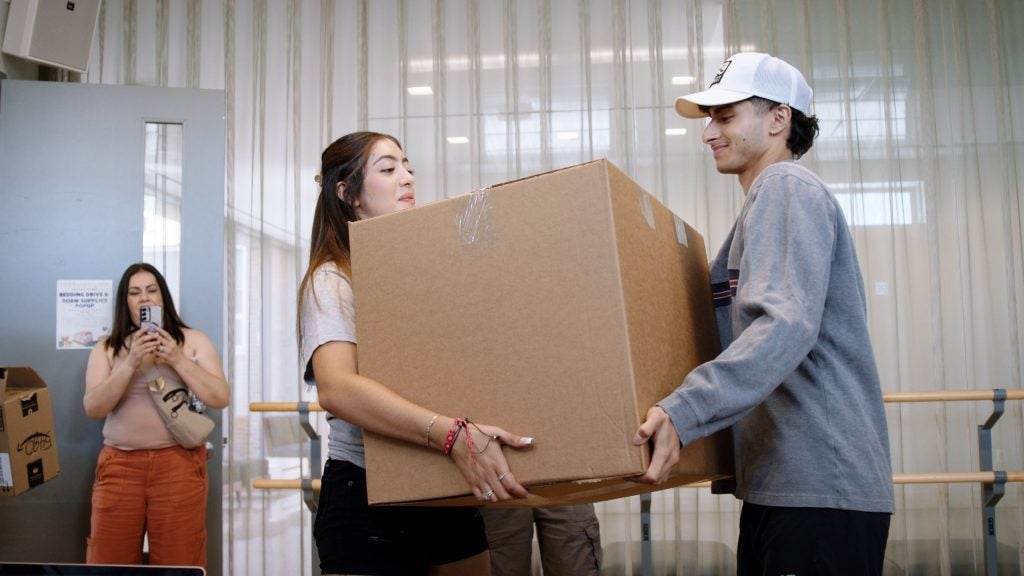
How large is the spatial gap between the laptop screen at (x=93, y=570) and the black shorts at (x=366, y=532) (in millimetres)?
425

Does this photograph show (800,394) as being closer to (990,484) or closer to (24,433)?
(24,433)

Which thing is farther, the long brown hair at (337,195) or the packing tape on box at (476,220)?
the long brown hair at (337,195)

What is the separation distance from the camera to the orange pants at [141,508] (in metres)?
2.58

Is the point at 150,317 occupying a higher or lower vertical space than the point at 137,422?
higher

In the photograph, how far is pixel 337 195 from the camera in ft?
4.60

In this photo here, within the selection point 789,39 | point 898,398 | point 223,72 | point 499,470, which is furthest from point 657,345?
point 223,72

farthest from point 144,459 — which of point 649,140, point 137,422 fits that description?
point 649,140

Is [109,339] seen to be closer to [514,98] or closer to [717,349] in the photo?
[514,98]

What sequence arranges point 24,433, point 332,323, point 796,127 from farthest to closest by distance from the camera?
point 24,433 < point 796,127 < point 332,323

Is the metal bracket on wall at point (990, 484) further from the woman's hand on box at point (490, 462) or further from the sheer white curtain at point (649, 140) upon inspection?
the woman's hand on box at point (490, 462)

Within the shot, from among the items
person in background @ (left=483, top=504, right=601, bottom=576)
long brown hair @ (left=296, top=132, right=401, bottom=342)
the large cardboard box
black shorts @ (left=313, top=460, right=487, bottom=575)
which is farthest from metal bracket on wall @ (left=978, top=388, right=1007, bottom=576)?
the large cardboard box

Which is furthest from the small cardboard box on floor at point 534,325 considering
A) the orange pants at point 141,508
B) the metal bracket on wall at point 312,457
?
the orange pants at point 141,508

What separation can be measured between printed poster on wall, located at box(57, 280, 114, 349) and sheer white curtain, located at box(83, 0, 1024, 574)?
0.54 meters

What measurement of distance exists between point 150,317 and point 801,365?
7.24 feet
